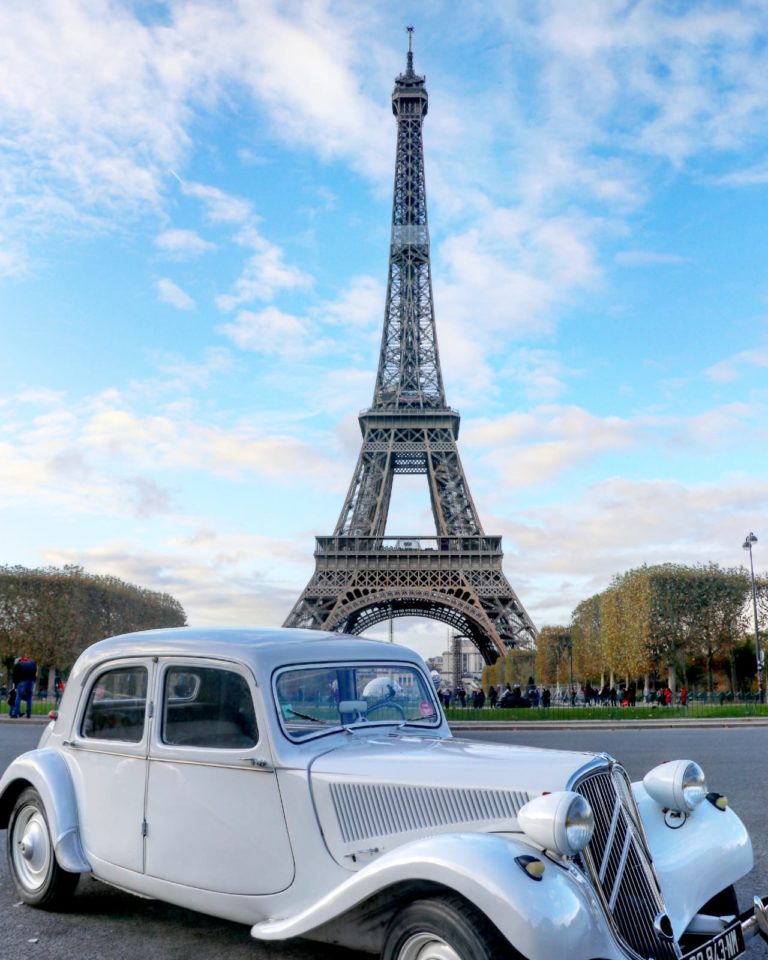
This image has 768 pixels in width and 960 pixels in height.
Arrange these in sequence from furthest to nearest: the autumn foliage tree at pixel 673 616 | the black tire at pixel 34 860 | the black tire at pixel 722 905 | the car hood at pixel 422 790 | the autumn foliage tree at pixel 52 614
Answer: the autumn foliage tree at pixel 52 614
the autumn foliage tree at pixel 673 616
the black tire at pixel 34 860
the black tire at pixel 722 905
the car hood at pixel 422 790

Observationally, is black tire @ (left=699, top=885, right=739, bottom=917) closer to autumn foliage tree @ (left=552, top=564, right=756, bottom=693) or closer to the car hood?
the car hood

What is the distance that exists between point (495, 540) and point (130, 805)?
49121 mm

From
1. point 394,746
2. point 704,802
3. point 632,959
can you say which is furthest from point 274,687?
point 704,802

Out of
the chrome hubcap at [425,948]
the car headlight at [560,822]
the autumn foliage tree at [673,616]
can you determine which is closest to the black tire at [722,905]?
the car headlight at [560,822]

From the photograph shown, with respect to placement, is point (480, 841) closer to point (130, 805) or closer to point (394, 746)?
point (394, 746)

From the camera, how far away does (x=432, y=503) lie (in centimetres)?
5781

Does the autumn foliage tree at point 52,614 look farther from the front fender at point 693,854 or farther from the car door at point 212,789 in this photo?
the front fender at point 693,854

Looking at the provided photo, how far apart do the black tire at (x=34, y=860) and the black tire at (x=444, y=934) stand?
2.49m

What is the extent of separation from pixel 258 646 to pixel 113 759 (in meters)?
1.17

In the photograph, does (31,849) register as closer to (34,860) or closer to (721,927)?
(34,860)

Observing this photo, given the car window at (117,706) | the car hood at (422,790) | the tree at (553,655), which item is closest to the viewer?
the car hood at (422,790)

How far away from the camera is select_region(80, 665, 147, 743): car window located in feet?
16.2

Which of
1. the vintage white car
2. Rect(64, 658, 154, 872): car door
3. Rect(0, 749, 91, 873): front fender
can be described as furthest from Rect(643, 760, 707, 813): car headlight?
Rect(0, 749, 91, 873): front fender

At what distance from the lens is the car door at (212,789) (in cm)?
411
